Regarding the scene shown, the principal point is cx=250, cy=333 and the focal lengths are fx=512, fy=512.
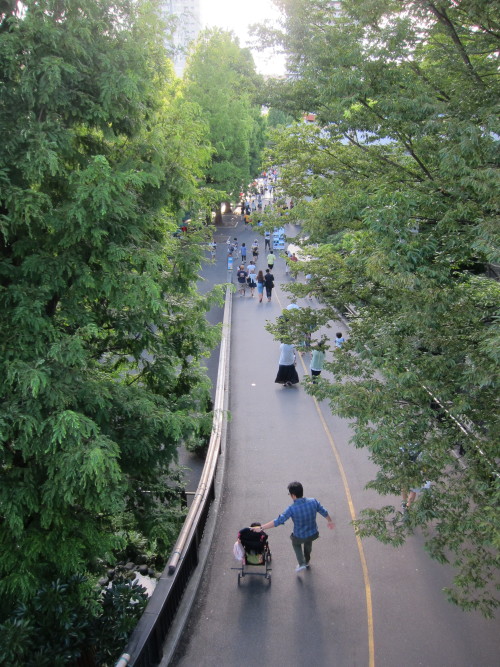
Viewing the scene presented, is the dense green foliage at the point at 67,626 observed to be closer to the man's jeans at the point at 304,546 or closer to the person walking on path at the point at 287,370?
the man's jeans at the point at 304,546

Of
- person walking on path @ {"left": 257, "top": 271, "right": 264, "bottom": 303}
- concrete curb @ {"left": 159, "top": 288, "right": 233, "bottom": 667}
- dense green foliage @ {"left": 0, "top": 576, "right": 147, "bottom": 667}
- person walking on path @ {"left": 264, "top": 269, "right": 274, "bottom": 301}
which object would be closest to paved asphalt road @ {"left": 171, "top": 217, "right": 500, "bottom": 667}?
concrete curb @ {"left": 159, "top": 288, "right": 233, "bottom": 667}

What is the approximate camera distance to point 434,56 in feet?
24.1

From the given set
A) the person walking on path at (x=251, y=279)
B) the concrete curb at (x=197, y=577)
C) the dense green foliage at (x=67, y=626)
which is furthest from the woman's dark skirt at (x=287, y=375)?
the person walking on path at (x=251, y=279)

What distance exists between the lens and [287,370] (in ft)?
49.6

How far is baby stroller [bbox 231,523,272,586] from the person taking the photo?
7820 mm

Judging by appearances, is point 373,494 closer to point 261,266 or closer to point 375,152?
point 375,152

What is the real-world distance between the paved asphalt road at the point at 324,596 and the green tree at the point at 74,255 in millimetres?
1790

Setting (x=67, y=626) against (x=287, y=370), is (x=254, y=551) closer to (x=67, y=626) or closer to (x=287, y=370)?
(x=67, y=626)

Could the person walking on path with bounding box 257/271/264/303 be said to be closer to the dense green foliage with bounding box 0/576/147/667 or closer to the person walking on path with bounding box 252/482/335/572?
the person walking on path with bounding box 252/482/335/572

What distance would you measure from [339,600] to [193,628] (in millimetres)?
2200

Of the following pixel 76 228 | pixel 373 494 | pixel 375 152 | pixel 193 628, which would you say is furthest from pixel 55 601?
pixel 375 152

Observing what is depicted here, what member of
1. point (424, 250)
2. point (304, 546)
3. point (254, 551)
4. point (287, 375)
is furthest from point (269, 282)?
point (424, 250)

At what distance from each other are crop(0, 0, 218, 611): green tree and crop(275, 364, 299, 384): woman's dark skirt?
8506 millimetres

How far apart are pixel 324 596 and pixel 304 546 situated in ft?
2.47
